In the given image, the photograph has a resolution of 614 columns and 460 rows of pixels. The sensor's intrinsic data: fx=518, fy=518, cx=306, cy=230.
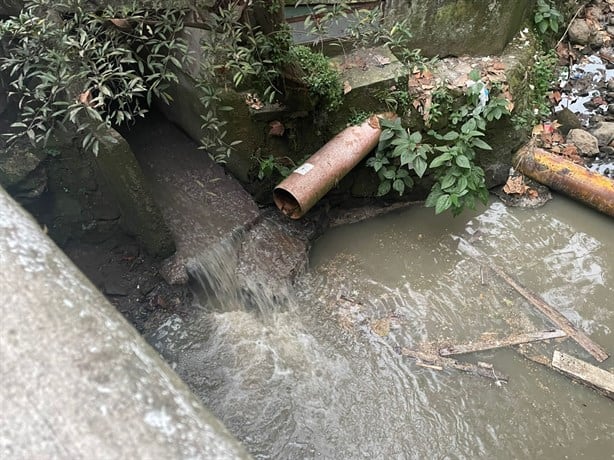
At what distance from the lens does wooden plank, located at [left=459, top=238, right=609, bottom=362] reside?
12.3 feet

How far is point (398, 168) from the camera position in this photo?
14.5 feet

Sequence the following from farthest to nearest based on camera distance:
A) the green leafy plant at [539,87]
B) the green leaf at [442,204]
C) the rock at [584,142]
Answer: the rock at [584,142], the green leafy plant at [539,87], the green leaf at [442,204]

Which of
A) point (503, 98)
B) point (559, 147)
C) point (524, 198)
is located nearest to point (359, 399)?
point (524, 198)

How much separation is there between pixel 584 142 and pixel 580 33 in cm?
181

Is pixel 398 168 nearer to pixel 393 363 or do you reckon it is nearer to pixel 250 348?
pixel 393 363

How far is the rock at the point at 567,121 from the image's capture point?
5301 millimetres

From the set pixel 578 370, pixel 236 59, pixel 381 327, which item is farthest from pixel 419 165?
pixel 578 370

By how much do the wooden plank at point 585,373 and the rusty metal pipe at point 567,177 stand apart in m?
1.53

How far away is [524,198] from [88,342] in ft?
14.2

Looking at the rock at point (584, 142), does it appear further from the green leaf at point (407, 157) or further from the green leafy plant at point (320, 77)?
the green leafy plant at point (320, 77)

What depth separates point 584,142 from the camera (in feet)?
16.7

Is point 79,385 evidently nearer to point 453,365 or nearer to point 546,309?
point 453,365

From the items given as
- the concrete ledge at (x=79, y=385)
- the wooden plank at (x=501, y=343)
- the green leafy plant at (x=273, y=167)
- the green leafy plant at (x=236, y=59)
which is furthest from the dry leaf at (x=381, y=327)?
the concrete ledge at (x=79, y=385)

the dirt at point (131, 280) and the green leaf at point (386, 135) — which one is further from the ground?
the green leaf at point (386, 135)
